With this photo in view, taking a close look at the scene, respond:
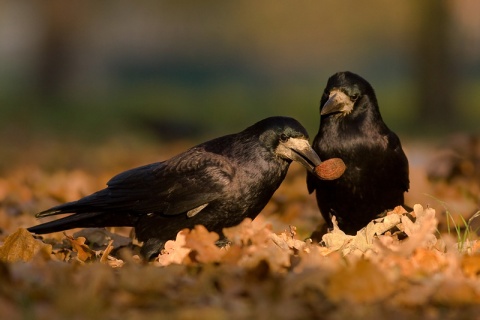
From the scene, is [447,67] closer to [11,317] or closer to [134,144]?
[134,144]

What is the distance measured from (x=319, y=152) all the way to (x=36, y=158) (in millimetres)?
9259

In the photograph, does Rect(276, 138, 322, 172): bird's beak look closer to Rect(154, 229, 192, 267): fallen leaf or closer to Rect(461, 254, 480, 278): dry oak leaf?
Rect(154, 229, 192, 267): fallen leaf

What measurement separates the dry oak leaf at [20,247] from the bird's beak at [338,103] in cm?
190

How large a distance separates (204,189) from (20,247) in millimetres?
1085

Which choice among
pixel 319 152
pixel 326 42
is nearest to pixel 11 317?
pixel 319 152

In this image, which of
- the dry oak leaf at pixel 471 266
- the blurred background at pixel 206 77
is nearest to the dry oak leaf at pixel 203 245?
the dry oak leaf at pixel 471 266

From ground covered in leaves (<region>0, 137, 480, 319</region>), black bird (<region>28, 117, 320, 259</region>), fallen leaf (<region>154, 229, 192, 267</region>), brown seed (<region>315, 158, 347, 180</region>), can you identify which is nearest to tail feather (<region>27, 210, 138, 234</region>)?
black bird (<region>28, 117, 320, 259</region>)

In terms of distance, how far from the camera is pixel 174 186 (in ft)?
18.9

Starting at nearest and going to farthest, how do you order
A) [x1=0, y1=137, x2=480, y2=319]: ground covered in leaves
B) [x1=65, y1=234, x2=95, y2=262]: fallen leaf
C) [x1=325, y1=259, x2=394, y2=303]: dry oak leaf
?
[x1=0, y1=137, x2=480, y2=319]: ground covered in leaves
[x1=325, y1=259, x2=394, y2=303]: dry oak leaf
[x1=65, y1=234, x2=95, y2=262]: fallen leaf

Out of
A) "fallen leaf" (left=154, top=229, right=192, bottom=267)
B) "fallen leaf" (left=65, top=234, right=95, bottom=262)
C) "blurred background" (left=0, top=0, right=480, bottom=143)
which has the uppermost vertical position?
"fallen leaf" (left=154, top=229, right=192, bottom=267)

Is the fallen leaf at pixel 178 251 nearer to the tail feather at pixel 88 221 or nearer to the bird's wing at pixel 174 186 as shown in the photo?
the bird's wing at pixel 174 186

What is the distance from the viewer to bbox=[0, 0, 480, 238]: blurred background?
14203 mm

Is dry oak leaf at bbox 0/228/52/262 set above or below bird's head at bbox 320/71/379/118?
below

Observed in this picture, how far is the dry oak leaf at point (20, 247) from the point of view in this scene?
5043mm
